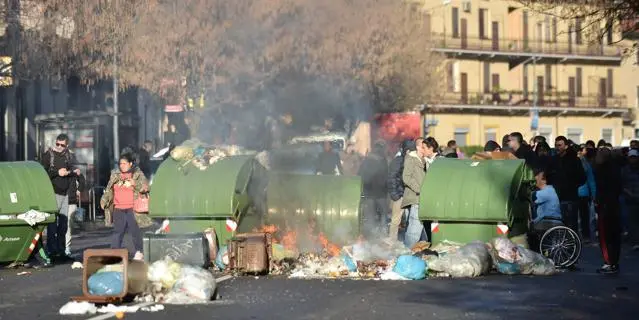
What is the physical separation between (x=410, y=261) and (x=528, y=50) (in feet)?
213

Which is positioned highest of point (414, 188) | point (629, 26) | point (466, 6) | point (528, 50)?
point (466, 6)

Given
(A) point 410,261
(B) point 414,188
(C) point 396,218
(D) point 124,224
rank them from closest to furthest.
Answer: (A) point 410,261 < (D) point 124,224 < (B) point 414,188 < (C) point 396,218

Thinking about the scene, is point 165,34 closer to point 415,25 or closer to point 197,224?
point 197,224

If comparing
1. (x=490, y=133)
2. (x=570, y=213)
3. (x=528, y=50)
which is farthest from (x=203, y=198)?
(x=528, y=50)

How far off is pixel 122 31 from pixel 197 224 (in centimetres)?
508

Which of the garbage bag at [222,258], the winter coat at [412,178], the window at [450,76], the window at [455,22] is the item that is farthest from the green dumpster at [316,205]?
the window at [450,76]

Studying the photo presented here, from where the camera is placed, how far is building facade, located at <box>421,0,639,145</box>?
7394 centimetres

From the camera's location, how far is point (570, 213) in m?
21.8

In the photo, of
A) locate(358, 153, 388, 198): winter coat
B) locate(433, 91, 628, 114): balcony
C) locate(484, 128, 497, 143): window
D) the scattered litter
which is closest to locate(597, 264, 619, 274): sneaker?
the scattered litter

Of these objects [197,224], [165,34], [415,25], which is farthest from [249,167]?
[415,25]

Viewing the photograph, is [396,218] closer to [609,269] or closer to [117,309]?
[609,269]

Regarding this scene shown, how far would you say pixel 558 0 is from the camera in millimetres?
21266

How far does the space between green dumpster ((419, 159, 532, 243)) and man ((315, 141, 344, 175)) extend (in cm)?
634

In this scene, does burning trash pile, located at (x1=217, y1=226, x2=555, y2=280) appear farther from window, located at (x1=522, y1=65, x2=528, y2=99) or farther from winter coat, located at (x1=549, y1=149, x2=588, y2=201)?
window, located at (x1=522, y1=65, x2=528, y2=99)
